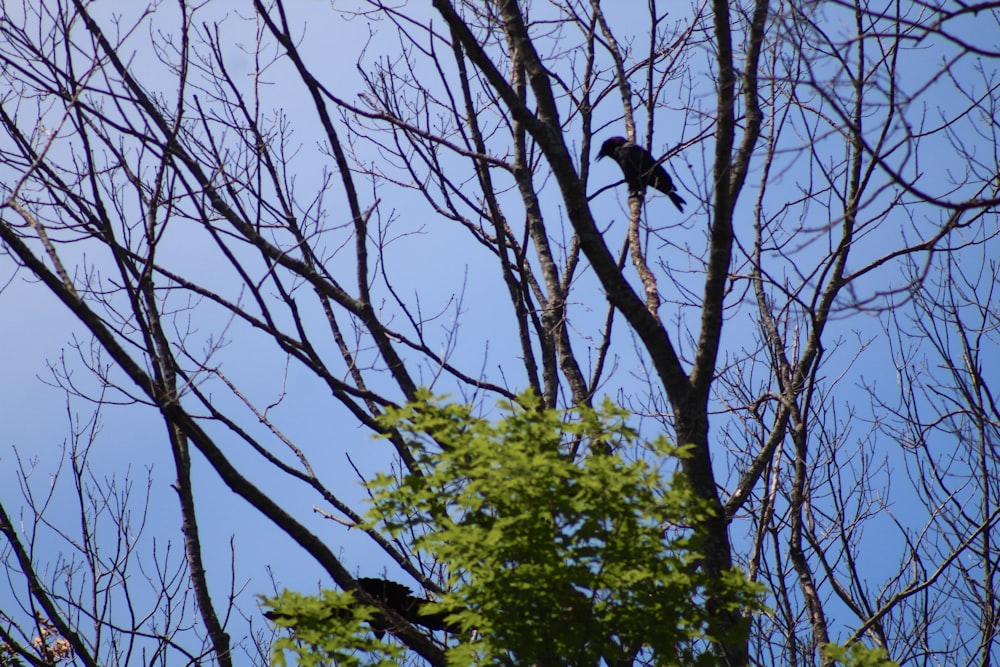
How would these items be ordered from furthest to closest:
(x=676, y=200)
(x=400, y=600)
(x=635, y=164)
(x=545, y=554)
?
(x=676, y=200) < (x=635, y=164) < (x=400, y=600) < (x=545, y=554)

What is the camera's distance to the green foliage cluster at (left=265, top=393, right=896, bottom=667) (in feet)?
9.20

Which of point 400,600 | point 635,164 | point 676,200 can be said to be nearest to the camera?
point 400,600

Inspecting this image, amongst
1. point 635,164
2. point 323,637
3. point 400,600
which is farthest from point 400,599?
point 635,164

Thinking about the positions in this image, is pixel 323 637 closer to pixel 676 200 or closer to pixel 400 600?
pixel 400 600

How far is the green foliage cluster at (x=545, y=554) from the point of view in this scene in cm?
280

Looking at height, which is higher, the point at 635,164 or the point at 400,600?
the point at 635,164

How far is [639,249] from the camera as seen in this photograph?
516 centimetres

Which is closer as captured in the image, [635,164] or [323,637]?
[323,637]

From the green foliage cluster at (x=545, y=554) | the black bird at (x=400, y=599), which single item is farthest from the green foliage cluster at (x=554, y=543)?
the black bird at (x=400, y=599)

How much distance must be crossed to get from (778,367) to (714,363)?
5.87ft

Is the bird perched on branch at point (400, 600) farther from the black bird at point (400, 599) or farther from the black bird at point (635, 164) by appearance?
the black bird at point (635, 164)

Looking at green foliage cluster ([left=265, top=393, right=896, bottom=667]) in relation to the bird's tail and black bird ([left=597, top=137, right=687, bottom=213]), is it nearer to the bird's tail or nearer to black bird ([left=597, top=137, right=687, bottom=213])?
black bird ([left=597, top=137, right=687, bottom=213])

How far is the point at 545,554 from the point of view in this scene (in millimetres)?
2826

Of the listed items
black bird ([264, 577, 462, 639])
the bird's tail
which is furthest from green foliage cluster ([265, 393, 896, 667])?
the bird's tail
